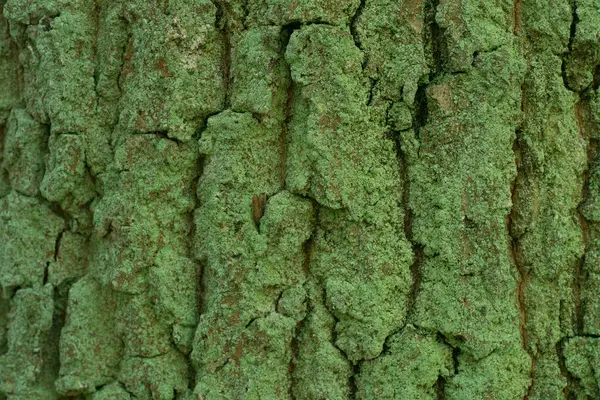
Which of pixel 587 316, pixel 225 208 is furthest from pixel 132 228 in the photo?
pixel 587 316

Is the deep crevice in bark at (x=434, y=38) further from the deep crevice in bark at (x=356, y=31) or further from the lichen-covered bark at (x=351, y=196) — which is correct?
the deep crevice in bark at (x=356, y=31)

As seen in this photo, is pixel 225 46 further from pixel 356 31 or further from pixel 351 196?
pixel 351 196

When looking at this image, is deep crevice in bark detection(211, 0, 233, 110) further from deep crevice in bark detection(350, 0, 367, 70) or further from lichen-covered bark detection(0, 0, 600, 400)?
deep crevice in bark detection(350, 0, 367, 70)

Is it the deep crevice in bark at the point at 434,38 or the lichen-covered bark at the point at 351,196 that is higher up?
the deep crevice in bark at the point at 434,38

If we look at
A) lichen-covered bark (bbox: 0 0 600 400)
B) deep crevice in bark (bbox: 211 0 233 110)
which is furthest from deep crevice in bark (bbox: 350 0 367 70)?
deep crevice in bark (bbox: 211 0 233 110)

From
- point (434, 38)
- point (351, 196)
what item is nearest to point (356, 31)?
point (434, 38)

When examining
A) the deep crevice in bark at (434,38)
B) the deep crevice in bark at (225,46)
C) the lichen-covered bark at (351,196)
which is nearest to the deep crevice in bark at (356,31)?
the lichen-covered bark at (351,196)

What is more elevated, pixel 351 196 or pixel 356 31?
pixel 356 31

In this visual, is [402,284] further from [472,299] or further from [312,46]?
[312,46]

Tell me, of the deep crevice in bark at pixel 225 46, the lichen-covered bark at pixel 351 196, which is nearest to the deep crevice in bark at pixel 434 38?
the lichen-covered bark at pixel 351 196
